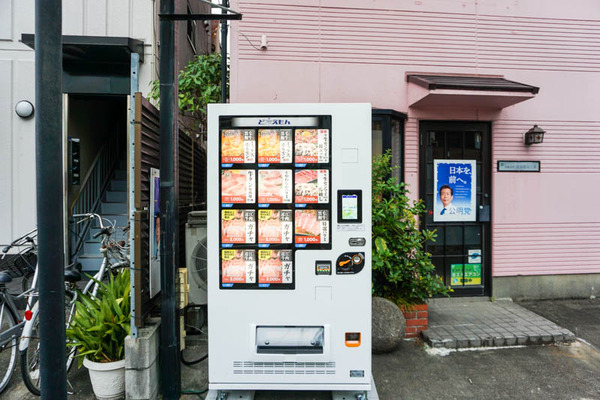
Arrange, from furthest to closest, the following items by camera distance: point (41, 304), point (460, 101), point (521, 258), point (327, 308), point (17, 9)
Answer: point (17, 9) < point (521, 258) < point (460, 101) < point (327, 308) < point (41, 304)

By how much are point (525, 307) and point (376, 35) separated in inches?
189

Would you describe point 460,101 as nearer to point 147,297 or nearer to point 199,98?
point 199,98

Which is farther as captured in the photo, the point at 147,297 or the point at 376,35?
the point at 376,35

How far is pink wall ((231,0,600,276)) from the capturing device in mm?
5031

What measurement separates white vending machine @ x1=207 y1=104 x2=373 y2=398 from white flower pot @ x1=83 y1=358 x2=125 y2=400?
3.00ft

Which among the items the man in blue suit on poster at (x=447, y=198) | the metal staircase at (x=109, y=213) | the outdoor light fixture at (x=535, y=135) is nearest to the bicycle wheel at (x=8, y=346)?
the metal staircase at (x=109, y=213)

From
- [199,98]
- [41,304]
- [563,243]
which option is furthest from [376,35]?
[41,304]

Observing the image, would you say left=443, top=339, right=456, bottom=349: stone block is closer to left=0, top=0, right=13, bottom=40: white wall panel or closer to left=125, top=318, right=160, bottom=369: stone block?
left=125, top=318, right=160, bottom=369: stone block

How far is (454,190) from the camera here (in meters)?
5.31

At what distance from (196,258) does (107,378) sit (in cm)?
134

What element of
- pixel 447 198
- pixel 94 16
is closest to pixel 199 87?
pixel 94 16

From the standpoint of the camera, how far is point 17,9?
5.84m

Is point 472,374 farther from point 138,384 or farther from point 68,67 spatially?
point 68,67

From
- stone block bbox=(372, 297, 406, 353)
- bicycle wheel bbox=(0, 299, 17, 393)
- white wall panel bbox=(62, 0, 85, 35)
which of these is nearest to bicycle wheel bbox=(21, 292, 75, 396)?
bicycle wheel bbox=(0, 299, 17, 393)
